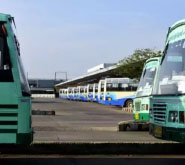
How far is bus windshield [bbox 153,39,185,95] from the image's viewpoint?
→ 29.1 ft

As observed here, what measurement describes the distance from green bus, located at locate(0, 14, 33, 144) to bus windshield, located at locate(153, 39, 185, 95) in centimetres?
290

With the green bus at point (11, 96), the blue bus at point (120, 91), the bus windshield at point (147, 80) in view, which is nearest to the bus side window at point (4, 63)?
the green bus at point (11, 96)

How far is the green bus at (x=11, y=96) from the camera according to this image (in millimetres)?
7816

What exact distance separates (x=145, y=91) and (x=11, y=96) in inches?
389

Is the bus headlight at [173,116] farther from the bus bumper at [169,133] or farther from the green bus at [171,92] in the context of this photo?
the bus bumper at [169,133]

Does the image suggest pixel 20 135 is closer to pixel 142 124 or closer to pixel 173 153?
pixel 173 153

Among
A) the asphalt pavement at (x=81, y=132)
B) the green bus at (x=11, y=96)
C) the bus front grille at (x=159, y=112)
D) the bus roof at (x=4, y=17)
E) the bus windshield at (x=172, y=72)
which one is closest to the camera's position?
the green bus at (x=11, y=96)

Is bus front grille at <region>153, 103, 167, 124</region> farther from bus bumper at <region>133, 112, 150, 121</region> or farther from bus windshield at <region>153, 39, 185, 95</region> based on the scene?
bus bumper at <region>133, 112, 150, 121</region>

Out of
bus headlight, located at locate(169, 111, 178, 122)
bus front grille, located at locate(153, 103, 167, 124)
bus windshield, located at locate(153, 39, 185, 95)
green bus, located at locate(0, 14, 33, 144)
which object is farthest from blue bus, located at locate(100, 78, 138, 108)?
green bus, located at locate(0, 14, 33, 144)

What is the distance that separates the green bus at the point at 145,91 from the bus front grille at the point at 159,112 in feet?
22.4

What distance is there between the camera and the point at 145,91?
1711cm

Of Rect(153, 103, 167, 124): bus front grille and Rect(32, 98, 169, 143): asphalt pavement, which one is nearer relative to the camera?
Rect(153, 103, 167, 124): bus front grille

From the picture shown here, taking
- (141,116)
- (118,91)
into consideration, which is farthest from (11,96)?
(118,91)

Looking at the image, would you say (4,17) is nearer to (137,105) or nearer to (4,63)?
(4,63)
